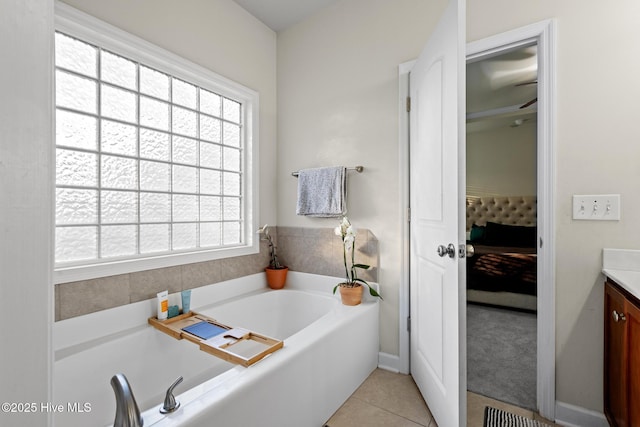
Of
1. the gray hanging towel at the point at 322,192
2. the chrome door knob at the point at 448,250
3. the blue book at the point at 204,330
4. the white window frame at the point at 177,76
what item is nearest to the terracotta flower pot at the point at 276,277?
the white window frame at the point at 177,76

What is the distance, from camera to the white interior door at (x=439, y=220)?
4.09 ft

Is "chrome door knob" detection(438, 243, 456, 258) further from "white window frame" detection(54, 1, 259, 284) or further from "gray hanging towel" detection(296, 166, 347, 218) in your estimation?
"white window frame" detection(54, 1, 259, 284)

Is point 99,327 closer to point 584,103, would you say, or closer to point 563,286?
point 563,286

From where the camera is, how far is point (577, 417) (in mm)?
1462

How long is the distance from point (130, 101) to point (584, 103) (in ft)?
7.88

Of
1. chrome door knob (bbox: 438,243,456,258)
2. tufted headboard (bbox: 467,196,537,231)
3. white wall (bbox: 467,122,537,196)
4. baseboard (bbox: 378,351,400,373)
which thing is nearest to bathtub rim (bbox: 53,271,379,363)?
baseboard (bbox: 378,351,400,373)

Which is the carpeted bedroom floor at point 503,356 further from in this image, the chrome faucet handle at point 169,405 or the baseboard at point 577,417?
the chrome faucet handle at point 169,405

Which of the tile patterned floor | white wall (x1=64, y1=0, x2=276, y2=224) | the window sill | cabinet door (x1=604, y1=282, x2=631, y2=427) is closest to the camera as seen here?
cabinet door (x1=604, y1=282, x2=631, y2=427)

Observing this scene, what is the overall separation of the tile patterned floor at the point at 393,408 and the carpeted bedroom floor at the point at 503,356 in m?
0.13

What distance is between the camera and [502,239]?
4145 mm

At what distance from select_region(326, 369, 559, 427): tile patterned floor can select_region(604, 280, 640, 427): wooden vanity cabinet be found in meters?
0.36

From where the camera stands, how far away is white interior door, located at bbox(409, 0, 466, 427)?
1245mm

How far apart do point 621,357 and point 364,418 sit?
116cm

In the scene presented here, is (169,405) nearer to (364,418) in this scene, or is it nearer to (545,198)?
(364,418)
